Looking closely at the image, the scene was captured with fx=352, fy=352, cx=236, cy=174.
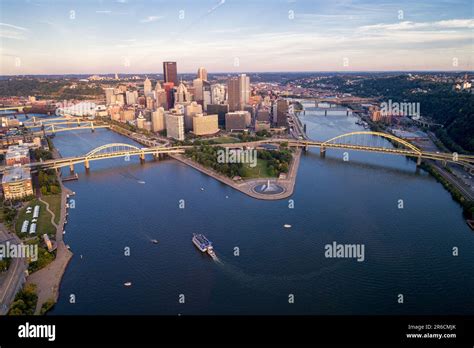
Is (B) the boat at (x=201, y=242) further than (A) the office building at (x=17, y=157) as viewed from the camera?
No

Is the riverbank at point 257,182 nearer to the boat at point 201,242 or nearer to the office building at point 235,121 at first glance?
the boat at point 201,242

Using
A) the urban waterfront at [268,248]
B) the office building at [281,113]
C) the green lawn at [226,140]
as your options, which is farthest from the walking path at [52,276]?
the office building at [281,113]

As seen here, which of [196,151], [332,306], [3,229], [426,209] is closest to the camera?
[332,306]

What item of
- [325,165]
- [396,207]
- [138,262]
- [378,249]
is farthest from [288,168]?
[138,262]

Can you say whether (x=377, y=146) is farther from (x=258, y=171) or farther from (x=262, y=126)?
(x=258, y=171)

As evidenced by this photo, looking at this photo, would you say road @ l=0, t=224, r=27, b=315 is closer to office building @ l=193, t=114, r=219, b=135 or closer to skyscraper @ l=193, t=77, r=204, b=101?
office building @ l=193, t=114, r=219, b=135

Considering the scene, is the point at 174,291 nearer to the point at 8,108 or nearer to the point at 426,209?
the point at 426,209
